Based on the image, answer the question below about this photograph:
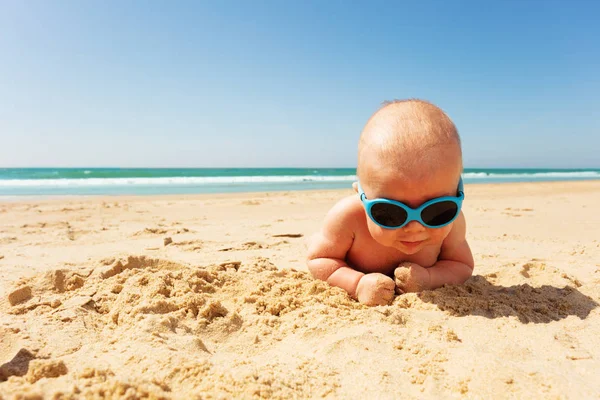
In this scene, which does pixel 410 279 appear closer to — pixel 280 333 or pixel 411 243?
pixel 411 243

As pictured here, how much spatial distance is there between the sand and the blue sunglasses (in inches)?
18.2

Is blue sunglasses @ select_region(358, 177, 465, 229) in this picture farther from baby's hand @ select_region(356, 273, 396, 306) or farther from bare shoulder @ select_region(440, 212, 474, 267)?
bare shoulder @ select_region(440, 212, 474, 267)

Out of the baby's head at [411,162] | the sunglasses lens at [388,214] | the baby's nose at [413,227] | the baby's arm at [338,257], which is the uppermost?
the baby's head at [411,162]

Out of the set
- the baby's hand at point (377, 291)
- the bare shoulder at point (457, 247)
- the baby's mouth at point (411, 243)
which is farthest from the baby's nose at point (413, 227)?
the bare shoulder at point (457, 247)

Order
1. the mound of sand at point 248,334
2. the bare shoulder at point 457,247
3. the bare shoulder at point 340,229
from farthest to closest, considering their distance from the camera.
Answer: the bare shoulder at point 457,247
the bare shoulder at point 340,229
the mound of sand at point 248,334

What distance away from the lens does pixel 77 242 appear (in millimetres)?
4270

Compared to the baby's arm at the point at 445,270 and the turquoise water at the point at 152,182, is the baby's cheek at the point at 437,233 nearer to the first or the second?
the baby's arm at the point at 445,270

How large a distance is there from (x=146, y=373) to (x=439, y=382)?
1.02 m

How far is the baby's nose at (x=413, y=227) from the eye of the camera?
80.2 inches

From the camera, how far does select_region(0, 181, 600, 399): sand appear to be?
4.33 feet

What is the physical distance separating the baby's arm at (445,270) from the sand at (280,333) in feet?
0.30

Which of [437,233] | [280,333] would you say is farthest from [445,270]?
[280,333]

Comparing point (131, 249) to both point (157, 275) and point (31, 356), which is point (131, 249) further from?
point (31, 356)

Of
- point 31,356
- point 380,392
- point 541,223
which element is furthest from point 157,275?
point 541,223
